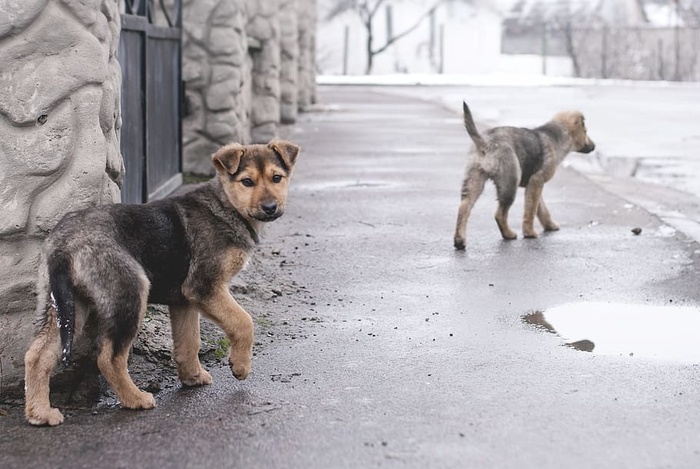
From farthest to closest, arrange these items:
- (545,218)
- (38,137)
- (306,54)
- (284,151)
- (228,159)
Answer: (306,54)
(545,218)
(284,151)
(228,159)
(38,137)

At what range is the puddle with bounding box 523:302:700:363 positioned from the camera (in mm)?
5812

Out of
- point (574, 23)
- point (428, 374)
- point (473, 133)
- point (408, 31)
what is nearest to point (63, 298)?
point (428, 374)

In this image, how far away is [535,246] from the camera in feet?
29.3

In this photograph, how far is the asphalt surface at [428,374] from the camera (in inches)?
170

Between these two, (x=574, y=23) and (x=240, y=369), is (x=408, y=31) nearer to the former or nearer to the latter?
(x=574, y=23)

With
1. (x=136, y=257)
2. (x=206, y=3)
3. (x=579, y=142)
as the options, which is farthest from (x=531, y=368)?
(x=206, y=3)

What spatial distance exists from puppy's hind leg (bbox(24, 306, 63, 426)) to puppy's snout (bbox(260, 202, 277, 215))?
105 centimetres

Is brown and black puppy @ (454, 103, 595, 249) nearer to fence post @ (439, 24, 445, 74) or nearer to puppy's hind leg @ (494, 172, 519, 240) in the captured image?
puppy's hind leg @ (494, 172, 519, 240)

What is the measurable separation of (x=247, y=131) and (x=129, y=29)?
534 cm

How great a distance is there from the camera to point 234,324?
501 cm

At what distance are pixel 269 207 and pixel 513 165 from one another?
4295mm

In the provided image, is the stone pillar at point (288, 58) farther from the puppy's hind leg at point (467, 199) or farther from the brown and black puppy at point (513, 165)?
the puppy's hind leg at point (467, 199)

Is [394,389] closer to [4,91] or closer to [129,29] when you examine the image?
[4,91]

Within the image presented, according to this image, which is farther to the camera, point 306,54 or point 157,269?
point 306,54
